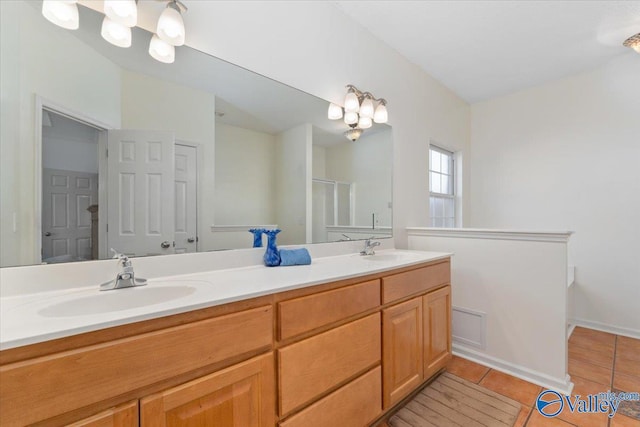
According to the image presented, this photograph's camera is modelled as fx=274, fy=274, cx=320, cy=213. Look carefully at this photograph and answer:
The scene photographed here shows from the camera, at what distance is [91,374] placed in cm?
69

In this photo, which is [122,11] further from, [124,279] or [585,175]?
[585,175]

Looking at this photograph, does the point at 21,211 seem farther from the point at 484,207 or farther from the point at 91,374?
the point at 484,207

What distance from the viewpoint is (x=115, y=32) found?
3.82 feet

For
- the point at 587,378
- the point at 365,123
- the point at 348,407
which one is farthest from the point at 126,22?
the point at 587,378

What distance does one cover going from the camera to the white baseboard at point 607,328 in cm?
262

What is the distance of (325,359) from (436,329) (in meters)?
1.02

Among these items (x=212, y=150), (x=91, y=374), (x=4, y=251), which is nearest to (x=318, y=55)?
(x=212, y=150)

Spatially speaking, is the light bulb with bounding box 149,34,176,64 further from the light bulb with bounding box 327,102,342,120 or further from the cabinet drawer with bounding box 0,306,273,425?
the cabinet drawer with bounding box 0,306,273,425

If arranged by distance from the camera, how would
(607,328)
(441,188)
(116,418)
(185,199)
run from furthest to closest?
(441,188) < (607,328) < (185,199) < (116,418)

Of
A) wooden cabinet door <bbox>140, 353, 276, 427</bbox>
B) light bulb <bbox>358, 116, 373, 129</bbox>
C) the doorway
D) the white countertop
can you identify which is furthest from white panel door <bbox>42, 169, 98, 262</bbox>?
light bulb <bbox>358, 116, 373, 129</bbox>

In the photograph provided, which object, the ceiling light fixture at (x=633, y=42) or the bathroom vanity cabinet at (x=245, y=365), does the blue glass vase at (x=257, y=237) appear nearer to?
the bathroom vanity cabinet at (x=245, y=365)

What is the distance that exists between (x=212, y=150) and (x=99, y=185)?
1.70ft

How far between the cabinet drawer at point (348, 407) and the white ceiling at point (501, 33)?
2.46 metres

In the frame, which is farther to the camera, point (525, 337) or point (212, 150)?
point (525, 337)
